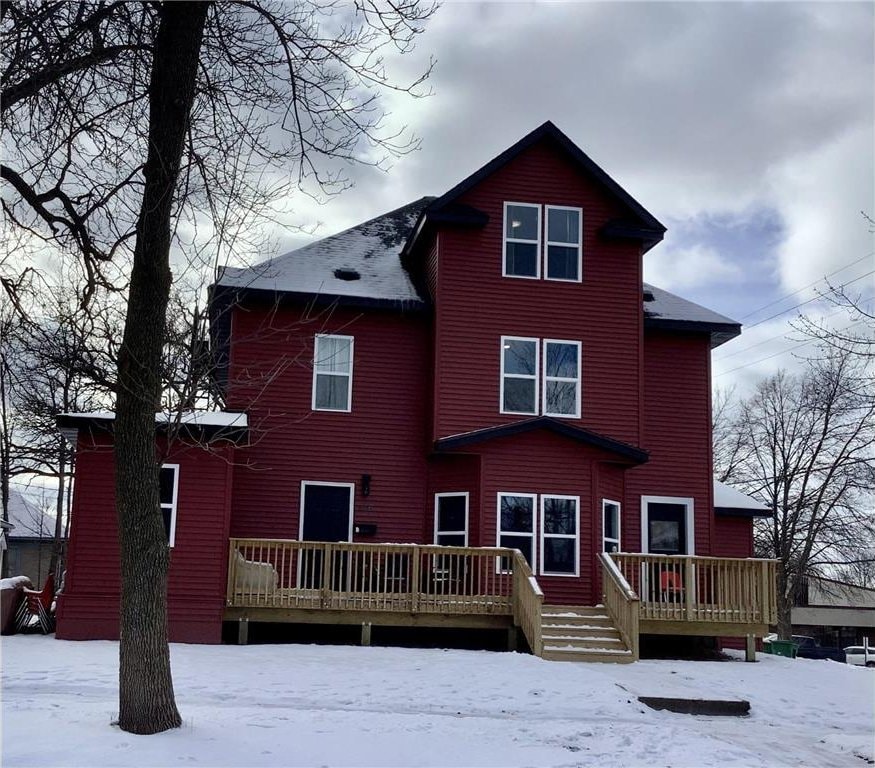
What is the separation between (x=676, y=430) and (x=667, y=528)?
204cm

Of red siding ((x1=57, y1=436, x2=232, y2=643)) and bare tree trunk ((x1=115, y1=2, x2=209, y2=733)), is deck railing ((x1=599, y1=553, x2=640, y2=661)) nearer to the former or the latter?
red siding ((x1=57, y1=436, x2=232, y2=643))

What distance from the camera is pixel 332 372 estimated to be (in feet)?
63.9

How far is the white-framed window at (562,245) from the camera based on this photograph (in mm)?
19594

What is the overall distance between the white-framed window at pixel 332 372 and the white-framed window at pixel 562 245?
13.9ft

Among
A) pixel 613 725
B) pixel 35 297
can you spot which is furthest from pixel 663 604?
pixel 35 297

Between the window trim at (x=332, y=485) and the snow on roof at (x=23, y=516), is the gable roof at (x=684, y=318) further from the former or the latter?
the snow on roof at (x=23, y=516)

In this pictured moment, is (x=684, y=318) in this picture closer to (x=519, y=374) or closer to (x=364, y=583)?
(x=519, y=374)

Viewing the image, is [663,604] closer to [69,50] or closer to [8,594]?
[8,594]

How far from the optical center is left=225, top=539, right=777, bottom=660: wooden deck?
632 inches

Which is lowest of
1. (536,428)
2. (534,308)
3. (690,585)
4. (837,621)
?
(837,621)

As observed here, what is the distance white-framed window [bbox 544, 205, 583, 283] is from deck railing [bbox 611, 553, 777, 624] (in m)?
5.73

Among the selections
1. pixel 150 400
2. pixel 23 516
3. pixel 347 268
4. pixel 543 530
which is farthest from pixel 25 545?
pixel 150 400

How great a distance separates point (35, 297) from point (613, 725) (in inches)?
288

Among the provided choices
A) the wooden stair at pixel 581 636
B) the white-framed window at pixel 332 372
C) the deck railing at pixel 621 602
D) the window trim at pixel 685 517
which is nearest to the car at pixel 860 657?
the window trim at pixel 685 517
